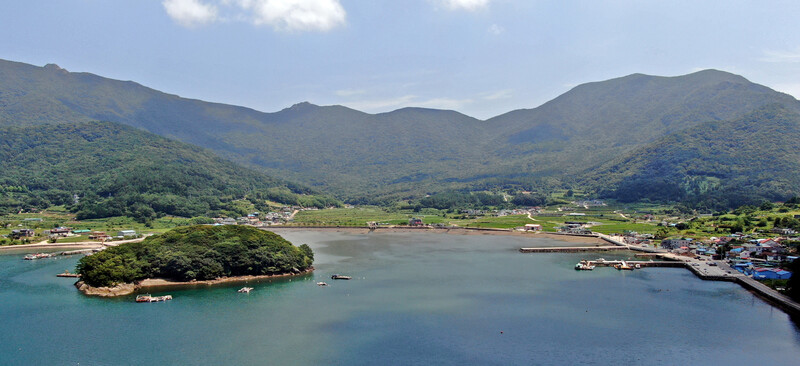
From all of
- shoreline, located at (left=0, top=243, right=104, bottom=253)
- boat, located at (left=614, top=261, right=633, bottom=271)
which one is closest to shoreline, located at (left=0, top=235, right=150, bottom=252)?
shoreline, located at (left=0, top=243, right=104, bottom=253)

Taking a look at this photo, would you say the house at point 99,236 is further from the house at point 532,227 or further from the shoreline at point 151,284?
the house at point 532,227

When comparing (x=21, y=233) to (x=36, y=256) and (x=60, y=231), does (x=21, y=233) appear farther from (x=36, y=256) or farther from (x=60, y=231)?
(x=36, y=256)

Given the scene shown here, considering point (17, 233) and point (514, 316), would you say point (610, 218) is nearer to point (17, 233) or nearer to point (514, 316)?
point (514, 316)

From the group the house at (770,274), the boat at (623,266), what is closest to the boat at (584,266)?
the boat at (623,266)

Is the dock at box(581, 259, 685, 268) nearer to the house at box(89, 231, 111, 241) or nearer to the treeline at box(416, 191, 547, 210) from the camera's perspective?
the house at box(89, 231, 111, 241)

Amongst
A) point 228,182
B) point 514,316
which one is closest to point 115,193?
point 228,182
